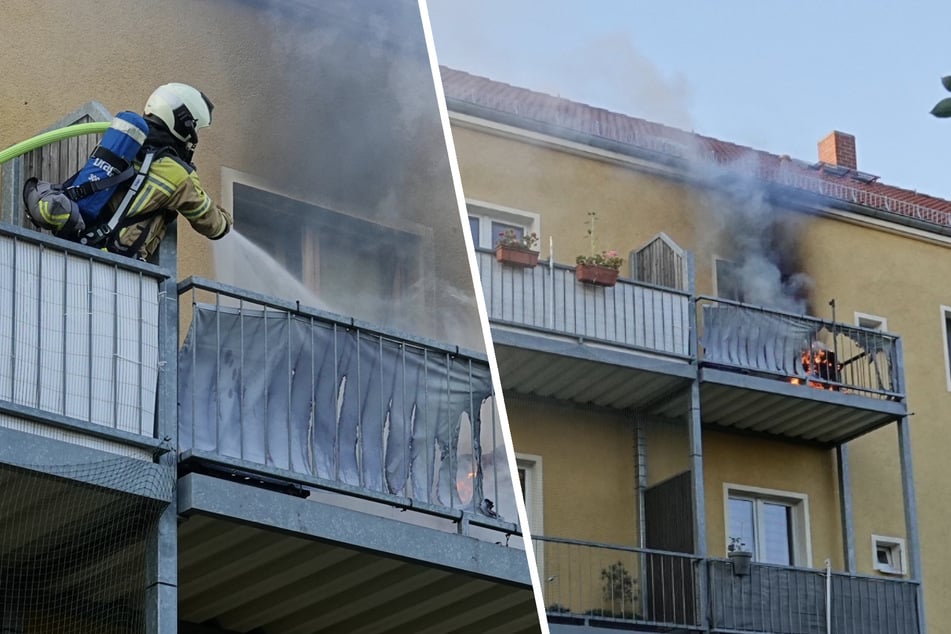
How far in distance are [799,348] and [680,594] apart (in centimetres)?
278

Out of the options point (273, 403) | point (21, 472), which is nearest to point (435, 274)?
point (273, 403)

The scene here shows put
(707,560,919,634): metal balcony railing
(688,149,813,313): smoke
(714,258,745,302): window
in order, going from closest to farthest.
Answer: (707,560,919,634): metal balcony railing
(714,258,745,302): window
(688,149,813,313): smoke

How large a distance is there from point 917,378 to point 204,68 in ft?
31.8

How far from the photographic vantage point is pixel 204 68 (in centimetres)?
1003

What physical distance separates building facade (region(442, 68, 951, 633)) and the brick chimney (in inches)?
119

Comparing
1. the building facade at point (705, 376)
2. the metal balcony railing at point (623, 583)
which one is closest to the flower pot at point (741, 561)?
the building facade at point (705, 376)

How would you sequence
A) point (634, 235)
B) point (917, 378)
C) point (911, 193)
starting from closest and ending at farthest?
point (634, 235)
point (917, 378)
point (911, 193)

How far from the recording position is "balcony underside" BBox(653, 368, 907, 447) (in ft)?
51.3

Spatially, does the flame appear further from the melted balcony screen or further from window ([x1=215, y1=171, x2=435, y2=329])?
the melted balcony screen

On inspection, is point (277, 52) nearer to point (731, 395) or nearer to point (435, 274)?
point (435, 274)

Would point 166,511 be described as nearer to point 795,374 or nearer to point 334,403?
point 334,403

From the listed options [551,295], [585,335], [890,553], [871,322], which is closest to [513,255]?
[551,295]

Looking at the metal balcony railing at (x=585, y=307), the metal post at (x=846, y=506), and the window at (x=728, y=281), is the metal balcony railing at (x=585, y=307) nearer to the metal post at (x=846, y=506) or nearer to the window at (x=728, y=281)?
the window at (x=728, y=281)

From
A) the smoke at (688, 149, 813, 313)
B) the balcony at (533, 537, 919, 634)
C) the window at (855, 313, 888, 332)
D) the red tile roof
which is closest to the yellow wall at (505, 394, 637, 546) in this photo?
the balcony at (533, 537, 919, 634)
